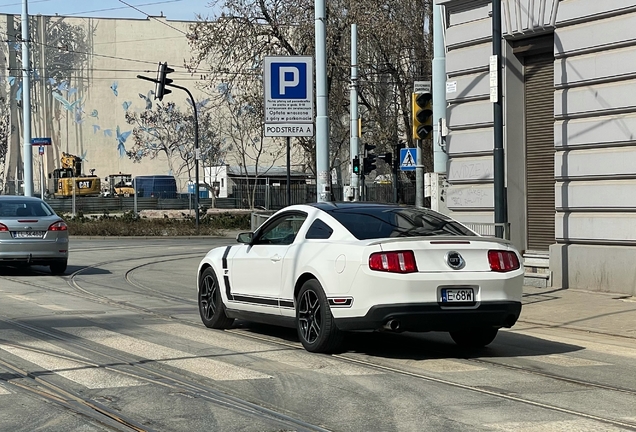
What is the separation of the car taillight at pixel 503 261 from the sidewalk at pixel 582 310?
2811 millimetres

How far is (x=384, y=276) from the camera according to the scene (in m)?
9.68

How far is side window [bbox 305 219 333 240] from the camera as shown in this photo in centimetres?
1057

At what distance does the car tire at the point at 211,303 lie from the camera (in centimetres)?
1238

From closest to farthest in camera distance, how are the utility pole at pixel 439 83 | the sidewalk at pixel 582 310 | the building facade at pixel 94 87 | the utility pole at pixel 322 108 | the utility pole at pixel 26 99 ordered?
the sidewalk at pixel 582 310 → the utility pole at pixel 322 108 → the utility pole at pixel 439 83 → the utility pole at pixel 26 99 → the building facade at pixel 94 87

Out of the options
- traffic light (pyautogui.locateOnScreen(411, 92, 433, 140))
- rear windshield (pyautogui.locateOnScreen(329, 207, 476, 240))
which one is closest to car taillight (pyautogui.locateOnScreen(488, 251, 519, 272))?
rear windshield (pyautogui.locateOnScreen(329, 207, 476, 240))

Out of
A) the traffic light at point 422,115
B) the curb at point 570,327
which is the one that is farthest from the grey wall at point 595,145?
the curb at point 570,327

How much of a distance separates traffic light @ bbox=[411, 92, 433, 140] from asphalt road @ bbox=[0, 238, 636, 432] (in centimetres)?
720

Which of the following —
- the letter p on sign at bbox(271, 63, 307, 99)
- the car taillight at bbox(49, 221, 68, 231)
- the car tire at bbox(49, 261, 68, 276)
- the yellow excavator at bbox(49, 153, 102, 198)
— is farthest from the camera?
the yellow excavator at bbox(49, 153, 102, 198)

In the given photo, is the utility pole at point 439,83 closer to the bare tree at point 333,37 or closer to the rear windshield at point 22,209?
the rear windshield at point 22,209

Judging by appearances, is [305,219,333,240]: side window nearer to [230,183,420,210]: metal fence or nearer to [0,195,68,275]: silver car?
[0,195,68,275]: silver car

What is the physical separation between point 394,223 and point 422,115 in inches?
378

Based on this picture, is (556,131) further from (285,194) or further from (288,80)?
(285,194)

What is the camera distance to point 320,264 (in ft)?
33.7

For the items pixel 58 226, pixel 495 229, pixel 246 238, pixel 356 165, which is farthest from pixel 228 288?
pixel 356 165
